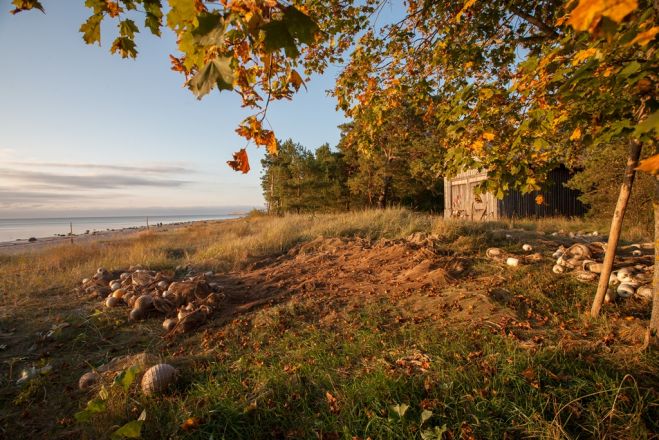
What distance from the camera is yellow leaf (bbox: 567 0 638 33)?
834 mm

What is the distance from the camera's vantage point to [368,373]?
242cm

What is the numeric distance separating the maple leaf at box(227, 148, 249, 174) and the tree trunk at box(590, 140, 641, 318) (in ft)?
9.66

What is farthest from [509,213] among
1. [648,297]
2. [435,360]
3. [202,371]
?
[202,371]

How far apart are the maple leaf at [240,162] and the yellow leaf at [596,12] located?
4.68ft

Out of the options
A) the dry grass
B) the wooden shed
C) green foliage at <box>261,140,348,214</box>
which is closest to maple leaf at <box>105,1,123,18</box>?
the dry grass

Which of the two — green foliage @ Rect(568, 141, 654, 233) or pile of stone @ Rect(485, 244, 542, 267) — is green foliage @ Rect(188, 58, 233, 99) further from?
green foliage @ Rect(568, 141, 654, 233)

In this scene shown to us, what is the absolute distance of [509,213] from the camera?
1414cm

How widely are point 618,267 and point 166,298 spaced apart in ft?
20.6

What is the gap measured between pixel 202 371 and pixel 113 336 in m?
2.07

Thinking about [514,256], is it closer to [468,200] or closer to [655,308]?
[655,308]

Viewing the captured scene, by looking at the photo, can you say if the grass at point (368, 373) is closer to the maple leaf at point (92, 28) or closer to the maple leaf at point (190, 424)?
the maple leaf at point (190, 424)

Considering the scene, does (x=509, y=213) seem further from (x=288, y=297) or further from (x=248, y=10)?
(x=248, y=10)

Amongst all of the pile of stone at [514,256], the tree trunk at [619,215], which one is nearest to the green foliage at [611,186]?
the pile of stone at [514,256]

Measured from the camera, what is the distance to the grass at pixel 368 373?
190 centimetres
